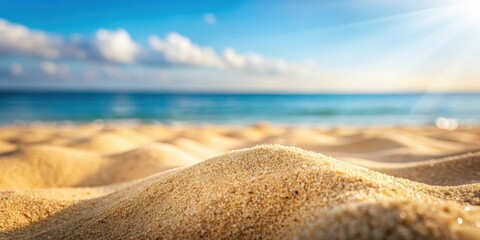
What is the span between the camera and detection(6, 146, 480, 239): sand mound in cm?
118

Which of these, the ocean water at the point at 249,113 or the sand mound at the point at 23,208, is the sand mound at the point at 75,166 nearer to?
the sand mound at the point at 23,208

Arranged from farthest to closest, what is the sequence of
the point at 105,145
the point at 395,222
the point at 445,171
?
the point at 105,145 → the point at 445,171 → the point at 395,222

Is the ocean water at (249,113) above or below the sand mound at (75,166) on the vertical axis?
below

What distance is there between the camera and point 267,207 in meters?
1.72

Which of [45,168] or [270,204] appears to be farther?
[45,168]

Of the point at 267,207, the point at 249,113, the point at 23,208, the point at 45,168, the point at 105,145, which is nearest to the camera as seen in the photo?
the point at 267,207

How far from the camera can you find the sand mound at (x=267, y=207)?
3.86ft

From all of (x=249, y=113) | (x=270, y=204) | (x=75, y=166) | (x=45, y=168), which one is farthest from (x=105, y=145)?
(x=249, y=113)

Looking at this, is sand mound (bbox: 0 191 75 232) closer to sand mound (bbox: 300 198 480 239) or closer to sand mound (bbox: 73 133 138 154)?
sand mound (bbox: 300 198 480 239)

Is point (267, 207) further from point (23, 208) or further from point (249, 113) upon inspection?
point (249, 113)

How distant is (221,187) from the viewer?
197cm

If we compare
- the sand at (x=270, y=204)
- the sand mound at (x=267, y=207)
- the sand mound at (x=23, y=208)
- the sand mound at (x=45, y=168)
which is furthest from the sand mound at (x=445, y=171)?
the sand mound at (x=45, y=168)

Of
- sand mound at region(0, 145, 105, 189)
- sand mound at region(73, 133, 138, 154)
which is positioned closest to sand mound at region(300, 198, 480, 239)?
sand mound at region(0, 145, 105, 189)

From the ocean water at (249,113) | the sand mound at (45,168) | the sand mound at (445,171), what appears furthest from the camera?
the ocean water at (249,113)
